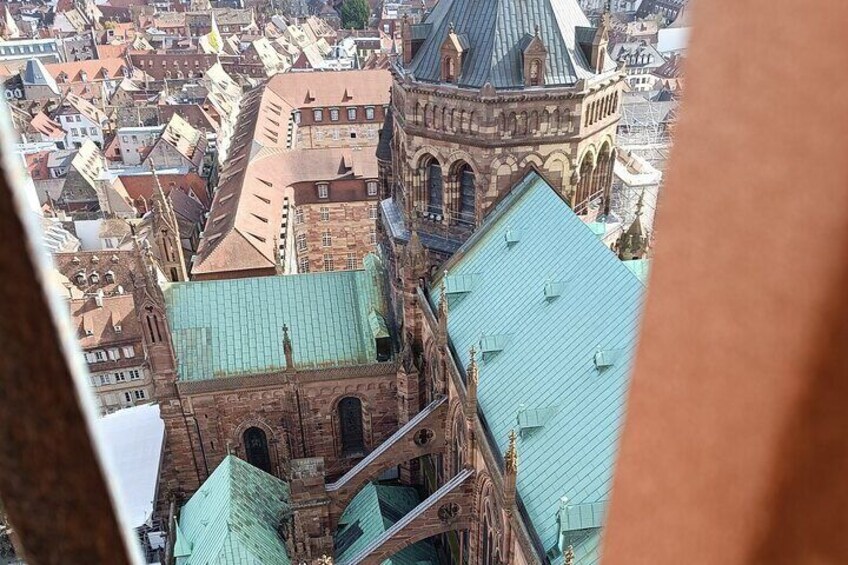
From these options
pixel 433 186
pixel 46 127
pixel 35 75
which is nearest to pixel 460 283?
pixel 433 186

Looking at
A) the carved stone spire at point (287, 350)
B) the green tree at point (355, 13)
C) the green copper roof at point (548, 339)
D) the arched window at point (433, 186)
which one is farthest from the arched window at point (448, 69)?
the green tree at point (355, 13)

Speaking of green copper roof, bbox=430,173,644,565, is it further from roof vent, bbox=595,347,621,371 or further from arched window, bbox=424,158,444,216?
arched window, bbox=424,158,444,216

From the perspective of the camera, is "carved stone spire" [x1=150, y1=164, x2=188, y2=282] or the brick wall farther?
the brick wall

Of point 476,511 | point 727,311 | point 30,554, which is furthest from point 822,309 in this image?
point 476,511

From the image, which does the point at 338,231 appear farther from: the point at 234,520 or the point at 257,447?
the point at 234,520

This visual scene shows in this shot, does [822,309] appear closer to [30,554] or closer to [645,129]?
[30,554]

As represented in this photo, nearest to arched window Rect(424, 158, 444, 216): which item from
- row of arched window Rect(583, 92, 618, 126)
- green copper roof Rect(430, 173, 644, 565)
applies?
green copper roof Rect(430, 173, 644, 565)
